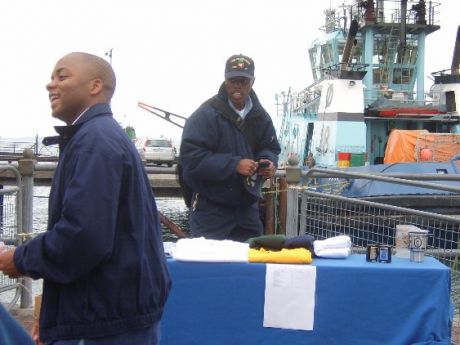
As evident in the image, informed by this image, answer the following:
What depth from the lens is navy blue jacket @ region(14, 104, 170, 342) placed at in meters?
2.08

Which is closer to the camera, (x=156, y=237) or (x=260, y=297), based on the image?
(x=156, y=237)

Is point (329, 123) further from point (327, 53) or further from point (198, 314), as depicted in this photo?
point (198, 314)

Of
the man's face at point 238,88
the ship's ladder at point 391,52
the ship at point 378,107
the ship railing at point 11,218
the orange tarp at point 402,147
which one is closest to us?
the man's face at point 238,88

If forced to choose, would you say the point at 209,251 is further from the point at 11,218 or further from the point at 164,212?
the point at 164,212

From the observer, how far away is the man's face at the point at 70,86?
2.27 metres

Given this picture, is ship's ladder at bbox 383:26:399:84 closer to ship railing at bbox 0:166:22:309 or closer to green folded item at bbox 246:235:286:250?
ship railing at bbox 0:166:22:309

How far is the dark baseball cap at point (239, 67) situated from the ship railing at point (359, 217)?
5.35 ft

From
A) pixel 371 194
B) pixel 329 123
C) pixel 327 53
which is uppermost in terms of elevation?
pixel 327 53

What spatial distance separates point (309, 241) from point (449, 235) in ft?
7.94

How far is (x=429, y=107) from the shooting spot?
66.5ft

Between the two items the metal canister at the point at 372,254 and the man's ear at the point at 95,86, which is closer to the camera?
the man's ear at the point at 95,86

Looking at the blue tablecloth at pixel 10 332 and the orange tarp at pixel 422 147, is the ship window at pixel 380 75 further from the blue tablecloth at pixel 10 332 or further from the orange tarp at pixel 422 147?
the blue tablecloth at pixel 10 332

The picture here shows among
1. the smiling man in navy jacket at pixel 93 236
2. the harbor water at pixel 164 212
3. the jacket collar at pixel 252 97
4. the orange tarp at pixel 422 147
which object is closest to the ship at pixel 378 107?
the orange tarp at pixel 422 147

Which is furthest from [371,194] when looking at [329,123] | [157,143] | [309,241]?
[157,143]
